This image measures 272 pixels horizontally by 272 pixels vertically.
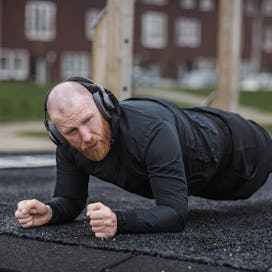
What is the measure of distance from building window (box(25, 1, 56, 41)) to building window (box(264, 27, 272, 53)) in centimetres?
1711

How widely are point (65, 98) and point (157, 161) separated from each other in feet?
1.44

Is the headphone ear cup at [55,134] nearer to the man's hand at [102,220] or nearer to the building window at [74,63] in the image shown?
the man's hand at [102,220]

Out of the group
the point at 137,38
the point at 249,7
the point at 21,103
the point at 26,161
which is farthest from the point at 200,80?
the point at 26,161

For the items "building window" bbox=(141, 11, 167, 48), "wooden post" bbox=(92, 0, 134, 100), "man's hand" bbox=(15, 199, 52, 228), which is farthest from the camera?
"building window" bbox=(141, 11, 167, 48)

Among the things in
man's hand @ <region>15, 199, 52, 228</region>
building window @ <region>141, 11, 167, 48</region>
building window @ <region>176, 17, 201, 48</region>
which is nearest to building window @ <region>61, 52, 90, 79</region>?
building window @ <region>141, 11, 167, 48</region>

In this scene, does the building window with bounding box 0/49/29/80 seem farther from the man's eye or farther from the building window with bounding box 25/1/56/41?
the man's eye

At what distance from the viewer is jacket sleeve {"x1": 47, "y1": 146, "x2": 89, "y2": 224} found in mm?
2924

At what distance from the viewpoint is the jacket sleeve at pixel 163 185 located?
2609 mm

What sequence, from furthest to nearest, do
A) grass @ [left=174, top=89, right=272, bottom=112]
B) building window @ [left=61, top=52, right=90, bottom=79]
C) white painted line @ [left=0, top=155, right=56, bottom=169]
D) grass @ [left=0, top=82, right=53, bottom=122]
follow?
building window @ [left=61, top=52, right=90, bottom=79], grass @ [left=174, top=89, right=272, bottom=112], grass @ [left=0, top=82, right=53, bottom=122], white painted line @ [left=0, top=155, right=56, bottom=169]

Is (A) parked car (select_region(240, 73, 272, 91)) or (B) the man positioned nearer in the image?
(B) the man

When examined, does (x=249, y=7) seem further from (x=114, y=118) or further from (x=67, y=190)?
(x=114, y=118)

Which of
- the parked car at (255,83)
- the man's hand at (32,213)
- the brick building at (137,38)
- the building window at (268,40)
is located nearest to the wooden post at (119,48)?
the man's hand at (32,213)

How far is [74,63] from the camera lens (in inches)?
1590

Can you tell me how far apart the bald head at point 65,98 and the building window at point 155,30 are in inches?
1654
